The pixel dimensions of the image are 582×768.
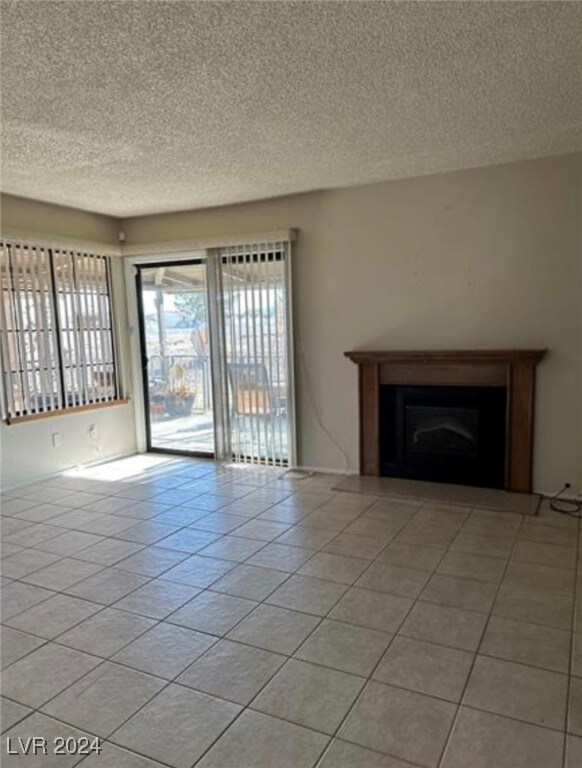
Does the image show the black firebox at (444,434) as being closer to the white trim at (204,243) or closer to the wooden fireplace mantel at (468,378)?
the wooden fireplace mantel at (468,378)

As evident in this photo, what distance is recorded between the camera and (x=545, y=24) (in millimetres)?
2086

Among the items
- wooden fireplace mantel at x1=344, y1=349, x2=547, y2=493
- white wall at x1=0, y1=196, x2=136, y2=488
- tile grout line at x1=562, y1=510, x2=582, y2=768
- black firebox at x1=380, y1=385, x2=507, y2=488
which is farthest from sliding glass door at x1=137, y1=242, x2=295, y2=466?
→ tile grout line at x1=562, y1=510, x2=582, y2=768

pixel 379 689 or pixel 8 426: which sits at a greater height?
pixel 8 426

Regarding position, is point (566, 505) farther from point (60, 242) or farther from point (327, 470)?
point (60, 242)

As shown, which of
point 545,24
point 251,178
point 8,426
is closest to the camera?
point 545,24

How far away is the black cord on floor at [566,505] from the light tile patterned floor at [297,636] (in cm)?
19

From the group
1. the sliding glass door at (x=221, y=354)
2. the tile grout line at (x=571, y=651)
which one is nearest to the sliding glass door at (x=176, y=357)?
the sliding glass door at (x=221, y=354)

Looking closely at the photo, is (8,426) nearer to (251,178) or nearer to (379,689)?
(251,178)

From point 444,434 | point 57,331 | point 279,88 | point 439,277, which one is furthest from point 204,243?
point 444,434

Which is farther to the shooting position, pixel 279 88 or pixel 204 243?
pixel 204 243

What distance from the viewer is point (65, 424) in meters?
4.97

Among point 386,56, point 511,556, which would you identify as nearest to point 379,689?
point 511,556

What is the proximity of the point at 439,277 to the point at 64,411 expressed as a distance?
136 inches

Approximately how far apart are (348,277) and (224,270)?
3.84 feet
